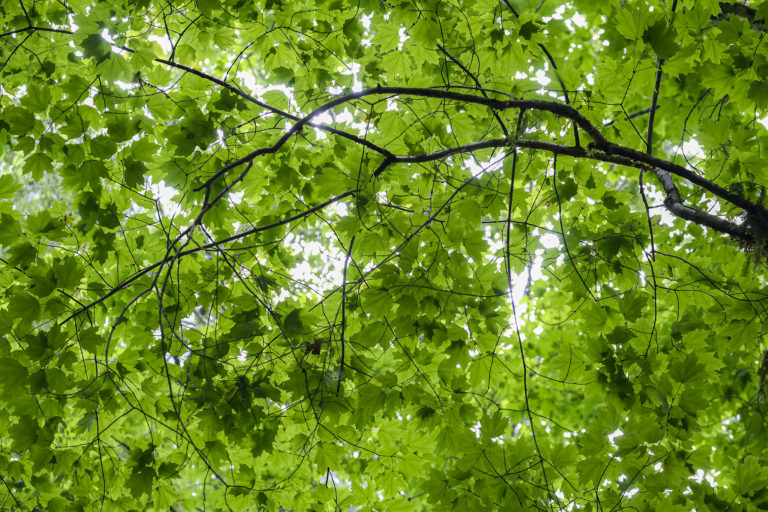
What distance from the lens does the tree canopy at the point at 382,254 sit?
186cm

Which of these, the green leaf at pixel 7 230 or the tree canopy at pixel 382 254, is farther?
the green leaf at pixel 7 230

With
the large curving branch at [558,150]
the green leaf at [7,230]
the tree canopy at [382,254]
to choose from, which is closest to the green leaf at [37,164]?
the tree canopy at [382,254]

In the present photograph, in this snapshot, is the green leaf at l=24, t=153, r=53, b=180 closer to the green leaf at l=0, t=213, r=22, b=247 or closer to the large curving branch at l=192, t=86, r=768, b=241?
the green leaf at l=0, t=213, r=22, b=247

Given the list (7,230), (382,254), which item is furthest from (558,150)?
(7,230)

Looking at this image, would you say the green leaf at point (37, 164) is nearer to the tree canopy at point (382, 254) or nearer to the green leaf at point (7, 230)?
the tree canopy at point (382, 254)

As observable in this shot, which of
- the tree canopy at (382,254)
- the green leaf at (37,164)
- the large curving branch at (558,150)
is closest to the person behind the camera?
the large curving branch at (558,150)

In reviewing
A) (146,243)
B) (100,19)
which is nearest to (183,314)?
(146,243)

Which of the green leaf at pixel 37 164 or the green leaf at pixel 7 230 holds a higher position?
the green leaf at pixel 37 164

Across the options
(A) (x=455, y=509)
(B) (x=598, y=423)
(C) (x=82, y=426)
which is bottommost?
(A) (x=455, y=509)

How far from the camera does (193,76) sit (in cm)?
234

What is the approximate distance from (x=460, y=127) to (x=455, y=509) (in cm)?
158

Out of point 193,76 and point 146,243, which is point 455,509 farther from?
point 193,76

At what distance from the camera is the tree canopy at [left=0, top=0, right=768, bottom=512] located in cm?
186

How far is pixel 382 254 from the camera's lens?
6.98ft
